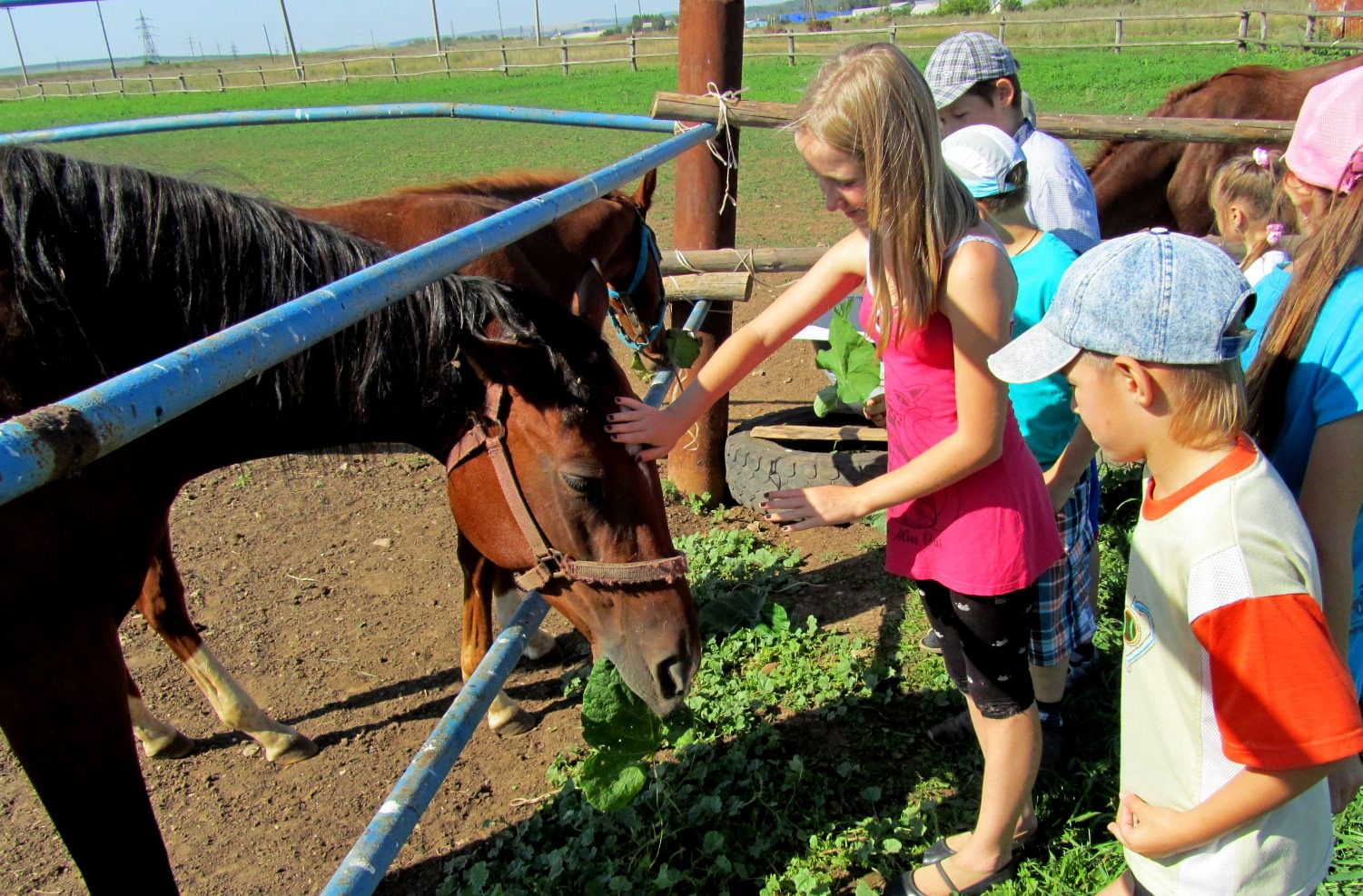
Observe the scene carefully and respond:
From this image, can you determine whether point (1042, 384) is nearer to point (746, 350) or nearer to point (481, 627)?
→ point (746, 350)

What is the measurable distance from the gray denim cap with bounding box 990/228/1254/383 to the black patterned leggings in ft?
2.26

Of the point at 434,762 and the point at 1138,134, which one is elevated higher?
the point at 1138,134

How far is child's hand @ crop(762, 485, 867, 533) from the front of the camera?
1666 millimetres

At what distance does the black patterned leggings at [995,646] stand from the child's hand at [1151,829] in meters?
0.47

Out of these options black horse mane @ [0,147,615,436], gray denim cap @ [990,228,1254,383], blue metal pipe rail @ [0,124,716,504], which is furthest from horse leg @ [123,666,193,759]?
gray denim cap @ [990,228,1254,383]

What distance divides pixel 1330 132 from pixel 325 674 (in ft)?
11.0

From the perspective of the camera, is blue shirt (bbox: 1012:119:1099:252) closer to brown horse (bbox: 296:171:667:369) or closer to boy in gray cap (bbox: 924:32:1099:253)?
boy in gray cap (bbox: 924:32:1099:253)

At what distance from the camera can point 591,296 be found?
3494mm

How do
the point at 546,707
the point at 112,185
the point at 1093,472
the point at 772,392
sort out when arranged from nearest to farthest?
the point at 112,185, the point at 1093,472, the point at 546,707, the point at 772,392

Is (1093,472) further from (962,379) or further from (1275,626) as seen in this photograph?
(1275,626)

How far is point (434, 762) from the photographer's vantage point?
1530 mm

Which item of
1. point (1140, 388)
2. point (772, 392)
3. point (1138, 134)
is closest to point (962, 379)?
point (1140, 388)

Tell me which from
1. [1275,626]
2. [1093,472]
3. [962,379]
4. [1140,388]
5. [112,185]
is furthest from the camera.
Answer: [1093,472]

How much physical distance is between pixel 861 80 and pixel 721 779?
6.26ft
